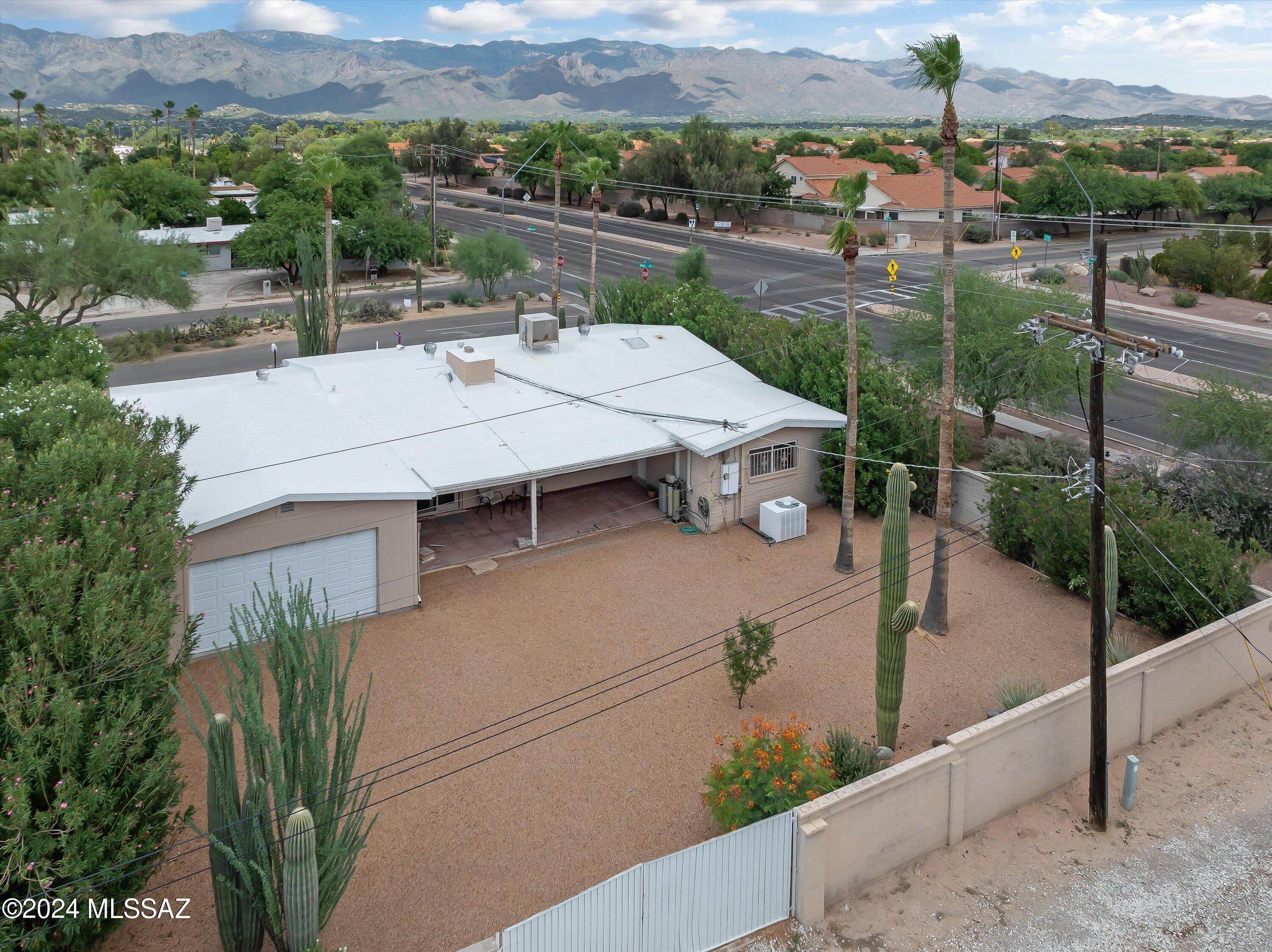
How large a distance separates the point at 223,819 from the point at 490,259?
4666 centimetres

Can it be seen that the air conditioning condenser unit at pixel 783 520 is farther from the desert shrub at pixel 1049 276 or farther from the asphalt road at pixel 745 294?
the desert shrub at pixel 1049 276

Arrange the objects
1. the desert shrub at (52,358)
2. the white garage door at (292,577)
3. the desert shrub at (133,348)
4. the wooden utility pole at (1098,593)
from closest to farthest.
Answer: the wooden utility pole at (1098,593)
the white garage door at (292,577)
the desert shrub at (52,358)
the desert shrub at (133,348)

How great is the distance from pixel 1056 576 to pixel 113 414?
19428mm

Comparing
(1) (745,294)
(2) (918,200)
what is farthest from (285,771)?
(2) (918,200)

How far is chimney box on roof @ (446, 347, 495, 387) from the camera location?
90.0ft

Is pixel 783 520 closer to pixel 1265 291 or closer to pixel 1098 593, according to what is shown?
pixel 1098 593

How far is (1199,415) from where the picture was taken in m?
26.1

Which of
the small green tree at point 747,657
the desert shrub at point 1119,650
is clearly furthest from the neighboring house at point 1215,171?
the small green tree at point 747,657

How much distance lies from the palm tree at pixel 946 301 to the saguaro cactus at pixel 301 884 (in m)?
13.7

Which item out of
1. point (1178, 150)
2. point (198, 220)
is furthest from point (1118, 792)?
point (1178, 150)

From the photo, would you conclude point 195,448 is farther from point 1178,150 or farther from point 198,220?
point 1178,150

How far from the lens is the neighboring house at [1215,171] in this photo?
93.6m

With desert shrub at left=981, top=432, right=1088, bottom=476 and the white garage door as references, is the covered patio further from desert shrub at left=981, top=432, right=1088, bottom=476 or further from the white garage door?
desert shrub at left=981, top=432, right=1088, bottom=476

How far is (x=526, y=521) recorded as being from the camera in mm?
25797
